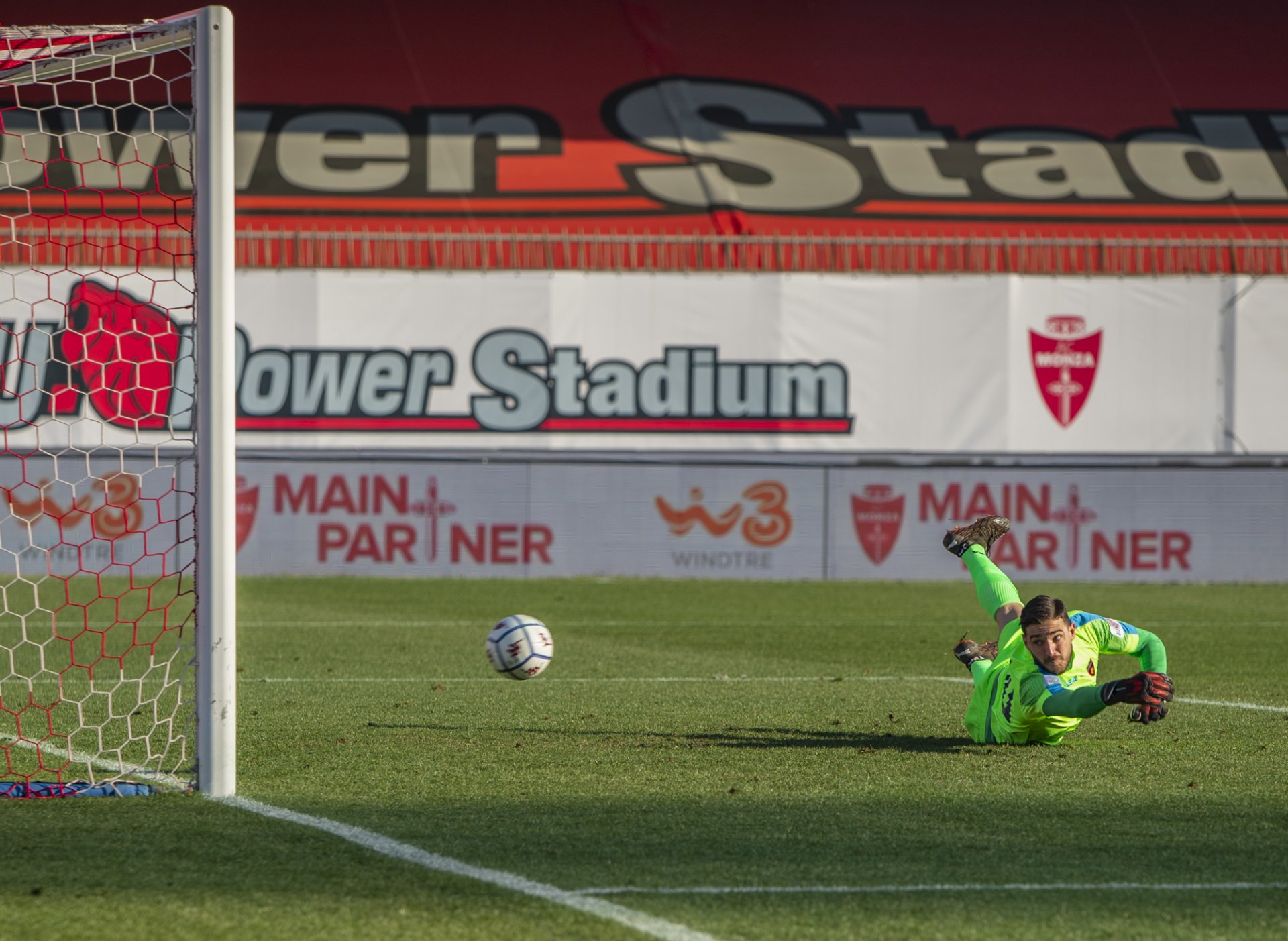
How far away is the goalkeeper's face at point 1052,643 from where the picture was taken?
20.0 ft

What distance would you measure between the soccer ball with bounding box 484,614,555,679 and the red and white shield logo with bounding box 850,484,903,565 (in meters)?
11.0

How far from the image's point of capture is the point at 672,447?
67.9 ft

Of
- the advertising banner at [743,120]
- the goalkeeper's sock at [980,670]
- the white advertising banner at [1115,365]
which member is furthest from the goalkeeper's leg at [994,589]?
the advertising banner at [743,120]

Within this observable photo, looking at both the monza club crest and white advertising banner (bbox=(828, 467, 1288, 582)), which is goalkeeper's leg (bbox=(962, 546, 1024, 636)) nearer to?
white advertising banner (bbox=(828, 467, 1288, 582))

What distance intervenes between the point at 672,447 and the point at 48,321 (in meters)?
8.22

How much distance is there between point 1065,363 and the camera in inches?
822

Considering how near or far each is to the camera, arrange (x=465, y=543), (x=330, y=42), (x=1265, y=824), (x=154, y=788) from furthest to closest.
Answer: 1. (x=330, y=42)
2. (x=465, y=543)
3. (x=154, y=788)
4. (x=1265, y=824)

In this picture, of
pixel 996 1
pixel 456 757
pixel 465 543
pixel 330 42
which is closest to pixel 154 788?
pixel 456 757

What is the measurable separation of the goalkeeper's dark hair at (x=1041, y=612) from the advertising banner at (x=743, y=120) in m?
17.2

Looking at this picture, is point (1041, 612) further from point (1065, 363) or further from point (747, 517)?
point (1065, 363)

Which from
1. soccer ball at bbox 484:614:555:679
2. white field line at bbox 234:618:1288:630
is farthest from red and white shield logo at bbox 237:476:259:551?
soccer ball at bbox 484:614:555:679

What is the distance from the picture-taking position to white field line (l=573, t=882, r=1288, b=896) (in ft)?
13.2

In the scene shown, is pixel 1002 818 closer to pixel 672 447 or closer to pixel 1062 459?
pixel 1062 459

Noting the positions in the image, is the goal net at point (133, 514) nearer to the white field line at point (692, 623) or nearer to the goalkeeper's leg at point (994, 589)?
the white field line at point (692, 623)
